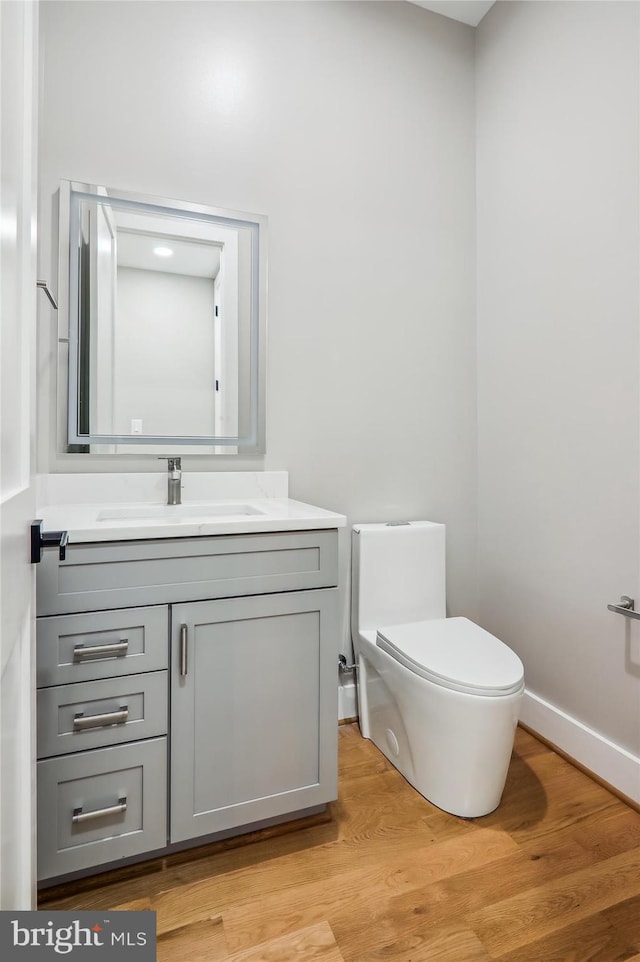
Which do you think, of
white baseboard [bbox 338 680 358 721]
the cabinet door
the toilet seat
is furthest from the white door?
white baseboard [bbox 338 680 358 721]

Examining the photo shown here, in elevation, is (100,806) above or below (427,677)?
below

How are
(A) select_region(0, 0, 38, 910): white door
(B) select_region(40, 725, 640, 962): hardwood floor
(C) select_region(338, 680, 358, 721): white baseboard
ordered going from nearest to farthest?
(A) select_region(0, 0, 38, 910): white door, (B) select_region(40, 725, 640, 962): hardwood floor, (C) select_region(338, 680, 358, 721): white baseboard

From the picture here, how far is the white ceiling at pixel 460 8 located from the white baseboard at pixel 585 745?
2.73 m

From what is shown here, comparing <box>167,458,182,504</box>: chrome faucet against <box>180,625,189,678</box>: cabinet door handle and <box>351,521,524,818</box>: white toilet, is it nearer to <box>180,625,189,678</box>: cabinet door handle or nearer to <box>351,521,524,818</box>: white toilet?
<box>180,625,189,678</box>: cabinet door handle

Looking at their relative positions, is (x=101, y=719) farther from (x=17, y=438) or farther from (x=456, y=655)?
(x=456, y=655)

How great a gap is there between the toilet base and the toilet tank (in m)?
0.22

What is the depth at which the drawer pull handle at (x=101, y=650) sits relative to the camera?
1172mm

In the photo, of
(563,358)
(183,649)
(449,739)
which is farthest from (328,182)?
(449,739)

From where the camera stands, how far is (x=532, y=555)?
6.39ft

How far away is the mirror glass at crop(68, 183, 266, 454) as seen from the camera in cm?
162

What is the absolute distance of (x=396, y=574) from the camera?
193cm

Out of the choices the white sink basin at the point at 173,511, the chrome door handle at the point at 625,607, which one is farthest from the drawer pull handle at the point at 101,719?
the chrome door handle at the point at 625,607

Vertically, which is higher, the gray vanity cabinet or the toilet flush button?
the gray vanity cabinet

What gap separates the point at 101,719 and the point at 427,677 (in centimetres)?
86
